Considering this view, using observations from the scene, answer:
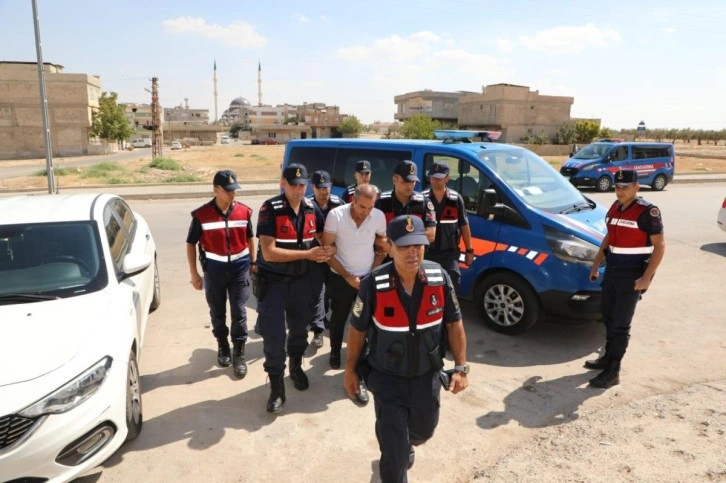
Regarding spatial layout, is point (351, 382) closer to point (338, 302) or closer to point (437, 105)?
point (338, 302)

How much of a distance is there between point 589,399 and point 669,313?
8.82 feet

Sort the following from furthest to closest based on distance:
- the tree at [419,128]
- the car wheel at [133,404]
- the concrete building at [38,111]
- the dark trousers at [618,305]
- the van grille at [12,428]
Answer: the tree at [419,128] < the concrete building at [38,111] < the dark trousers at [618,305] < the car wheel at [133,404] < the van grille at [12,428]

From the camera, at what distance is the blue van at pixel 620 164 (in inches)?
731

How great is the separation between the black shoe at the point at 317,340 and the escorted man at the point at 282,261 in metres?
1.11

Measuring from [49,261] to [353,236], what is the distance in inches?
86.5

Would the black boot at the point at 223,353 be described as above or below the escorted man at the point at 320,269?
below

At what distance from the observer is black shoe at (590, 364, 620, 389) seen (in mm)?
4188

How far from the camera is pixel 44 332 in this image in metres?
2.90

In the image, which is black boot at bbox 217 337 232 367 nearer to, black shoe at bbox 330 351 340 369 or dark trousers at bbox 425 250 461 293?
black shoe at bbox 330 351 340 369

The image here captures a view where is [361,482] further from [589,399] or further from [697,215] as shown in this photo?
[697,215]

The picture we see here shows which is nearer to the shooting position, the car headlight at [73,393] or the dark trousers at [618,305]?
the car headlight at [73,393]

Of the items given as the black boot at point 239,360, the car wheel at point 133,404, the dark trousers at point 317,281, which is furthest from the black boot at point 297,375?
the car wheel at point 133,404

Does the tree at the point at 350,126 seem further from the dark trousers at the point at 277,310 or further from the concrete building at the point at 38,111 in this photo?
the dark trousers at the point at 277,310

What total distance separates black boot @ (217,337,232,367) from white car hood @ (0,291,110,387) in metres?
1.34
